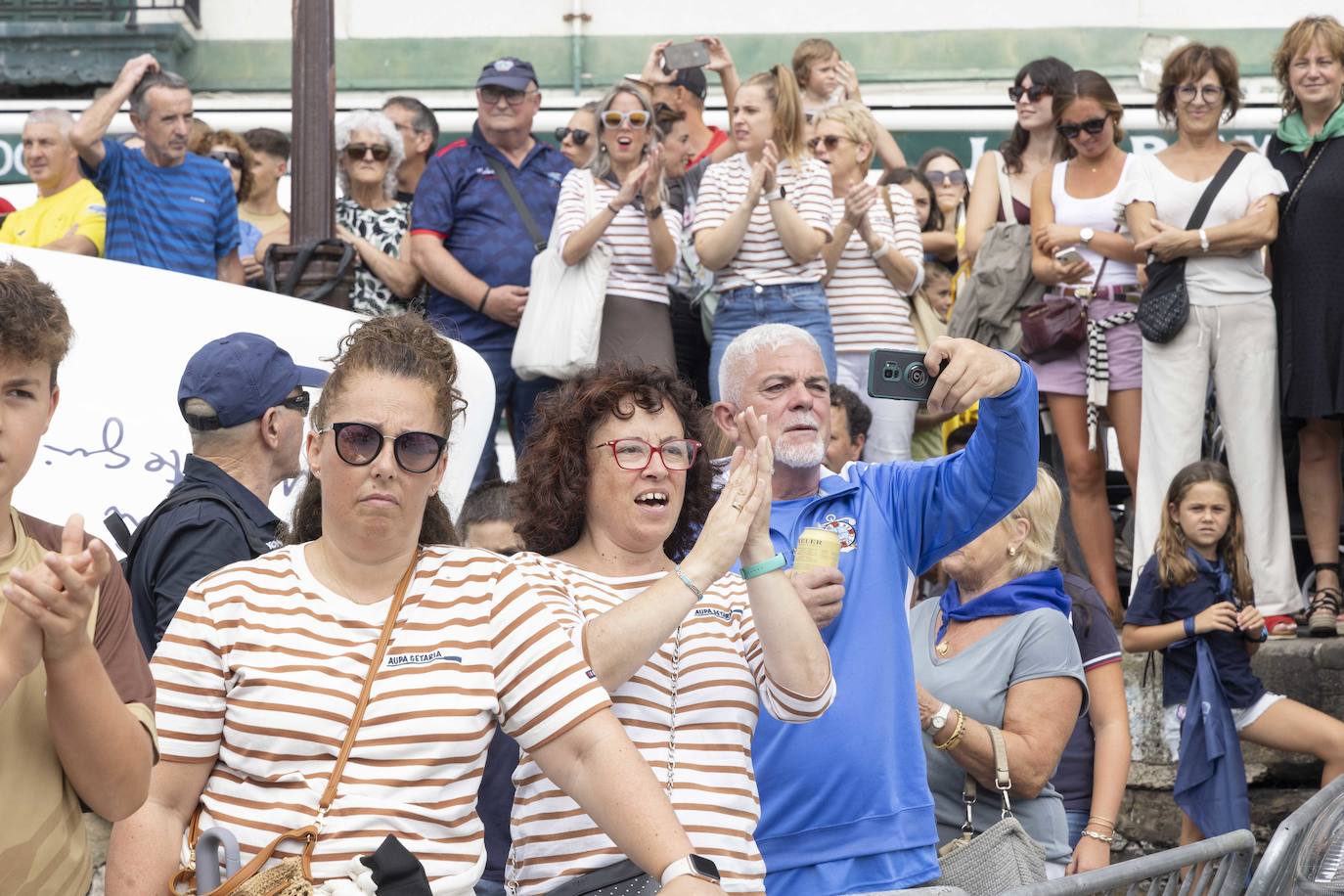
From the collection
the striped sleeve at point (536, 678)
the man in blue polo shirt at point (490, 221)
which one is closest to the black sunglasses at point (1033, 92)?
the man in blue polo shirt at point (490, 221)

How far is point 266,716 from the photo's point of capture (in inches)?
114

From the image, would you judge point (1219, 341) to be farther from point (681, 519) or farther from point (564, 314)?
point (681, 519)

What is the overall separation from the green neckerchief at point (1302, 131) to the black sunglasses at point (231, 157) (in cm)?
485

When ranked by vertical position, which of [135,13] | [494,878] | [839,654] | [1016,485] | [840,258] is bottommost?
[494,878]

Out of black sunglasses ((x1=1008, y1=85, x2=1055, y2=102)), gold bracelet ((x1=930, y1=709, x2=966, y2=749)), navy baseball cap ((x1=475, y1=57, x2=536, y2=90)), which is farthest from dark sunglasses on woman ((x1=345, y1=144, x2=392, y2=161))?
gold bracelet ((x1=930, y1=709, x2=966, y2=749))

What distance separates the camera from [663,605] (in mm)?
3248

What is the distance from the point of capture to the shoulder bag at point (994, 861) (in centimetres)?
423

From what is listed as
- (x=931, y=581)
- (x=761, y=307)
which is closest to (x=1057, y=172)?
(x=761, y=307)

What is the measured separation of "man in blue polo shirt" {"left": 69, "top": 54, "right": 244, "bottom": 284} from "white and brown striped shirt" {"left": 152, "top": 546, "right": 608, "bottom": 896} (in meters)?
4.54

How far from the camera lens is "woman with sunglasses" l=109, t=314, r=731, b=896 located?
113 inches

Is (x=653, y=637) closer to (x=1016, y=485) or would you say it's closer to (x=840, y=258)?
(x=1016, y=485)

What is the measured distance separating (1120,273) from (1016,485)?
3.62 meters

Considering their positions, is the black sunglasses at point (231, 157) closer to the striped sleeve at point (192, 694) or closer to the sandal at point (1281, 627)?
the sandal at point (1281, 627)

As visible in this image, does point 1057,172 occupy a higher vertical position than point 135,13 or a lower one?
lower
